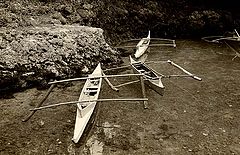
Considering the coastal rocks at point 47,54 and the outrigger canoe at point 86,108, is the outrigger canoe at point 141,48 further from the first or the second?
the outrigger canoe at point 86,108

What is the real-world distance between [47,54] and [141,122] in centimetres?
394

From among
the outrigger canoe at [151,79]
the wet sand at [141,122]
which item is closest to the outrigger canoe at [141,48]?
the outrigger canoe at [151,79]

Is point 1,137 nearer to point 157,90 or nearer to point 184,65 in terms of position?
point 157,90

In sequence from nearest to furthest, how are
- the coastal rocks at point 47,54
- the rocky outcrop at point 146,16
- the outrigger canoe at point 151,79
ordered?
the outrigger canoe at point 151,79
the coastal rocks at point 47,54
the rocky outcrop at point 146,16

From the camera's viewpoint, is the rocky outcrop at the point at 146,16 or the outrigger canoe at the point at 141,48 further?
the rocky outcrop at the point at 146,16

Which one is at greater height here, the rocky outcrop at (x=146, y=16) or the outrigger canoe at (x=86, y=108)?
the rocky outcrop at (x=146, y=16)

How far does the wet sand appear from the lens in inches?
230

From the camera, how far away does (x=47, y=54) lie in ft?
29.7

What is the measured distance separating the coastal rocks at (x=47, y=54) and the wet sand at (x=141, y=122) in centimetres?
54

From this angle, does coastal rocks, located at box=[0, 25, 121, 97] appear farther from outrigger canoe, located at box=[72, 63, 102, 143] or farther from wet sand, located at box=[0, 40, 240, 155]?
outrigger canoe, located at box=[72, 63, 102, 143]

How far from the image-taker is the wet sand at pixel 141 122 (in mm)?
5836

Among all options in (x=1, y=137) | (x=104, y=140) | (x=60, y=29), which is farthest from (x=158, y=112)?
(x=60, y=29)

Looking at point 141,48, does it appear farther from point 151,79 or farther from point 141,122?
point 141,122

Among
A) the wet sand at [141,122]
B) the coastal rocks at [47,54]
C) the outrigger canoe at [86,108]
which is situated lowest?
the wet sand at [141,122]
